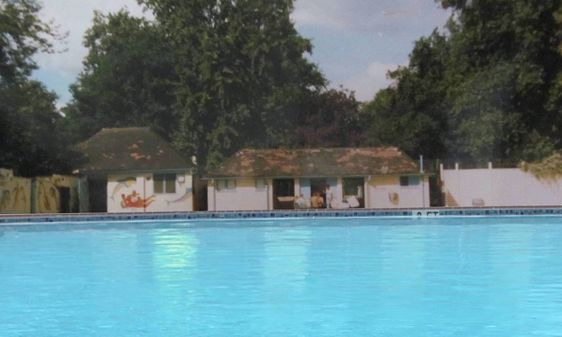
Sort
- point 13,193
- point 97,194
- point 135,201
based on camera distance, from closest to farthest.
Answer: point 13,193
point 135,201
point 97,194

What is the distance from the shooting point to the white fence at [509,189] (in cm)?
3058

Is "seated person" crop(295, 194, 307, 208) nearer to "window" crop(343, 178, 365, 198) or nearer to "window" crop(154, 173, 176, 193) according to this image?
"window" crop(343, 178, 365, 198)

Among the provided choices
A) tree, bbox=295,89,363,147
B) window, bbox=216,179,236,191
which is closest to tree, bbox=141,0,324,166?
tree, bbox=295,89,363,147

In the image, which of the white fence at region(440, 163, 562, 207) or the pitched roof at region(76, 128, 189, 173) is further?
the pitched roof at region(76, 128, 189, 173)

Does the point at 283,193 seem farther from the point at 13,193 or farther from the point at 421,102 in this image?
the point at 13,193

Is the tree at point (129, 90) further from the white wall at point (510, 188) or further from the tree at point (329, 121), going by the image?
the white wall at point (510, 188)

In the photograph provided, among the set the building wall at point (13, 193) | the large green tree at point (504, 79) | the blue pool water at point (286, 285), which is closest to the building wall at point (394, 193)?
the large green tree at point (504, 79)

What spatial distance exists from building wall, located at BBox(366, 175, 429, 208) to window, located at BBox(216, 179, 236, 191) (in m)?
5.69

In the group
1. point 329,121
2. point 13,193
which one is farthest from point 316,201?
point 329,121

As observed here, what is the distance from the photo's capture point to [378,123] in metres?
42.4

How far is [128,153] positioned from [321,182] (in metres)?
8.73

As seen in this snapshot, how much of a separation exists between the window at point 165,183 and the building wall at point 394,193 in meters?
8.29

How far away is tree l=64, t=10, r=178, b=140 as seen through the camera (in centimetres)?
4397

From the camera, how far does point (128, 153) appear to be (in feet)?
113
